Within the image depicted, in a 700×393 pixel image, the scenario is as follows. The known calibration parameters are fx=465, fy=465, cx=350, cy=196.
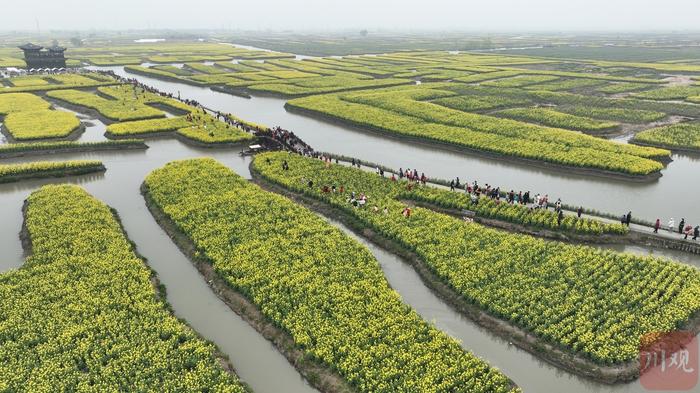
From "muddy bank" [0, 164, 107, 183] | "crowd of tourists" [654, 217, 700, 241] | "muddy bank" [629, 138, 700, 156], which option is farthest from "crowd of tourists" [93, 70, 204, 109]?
"crowd of tourists" [654, 217, 700, 241]

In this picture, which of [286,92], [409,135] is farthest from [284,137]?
[286,92]

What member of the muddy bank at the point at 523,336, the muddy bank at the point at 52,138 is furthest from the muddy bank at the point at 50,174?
the muddy bank at the point at 523,336

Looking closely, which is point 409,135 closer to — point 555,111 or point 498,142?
point 498,142

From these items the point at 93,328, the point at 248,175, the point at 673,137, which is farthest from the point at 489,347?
the point at 673,137

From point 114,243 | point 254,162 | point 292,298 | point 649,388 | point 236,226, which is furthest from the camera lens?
point 254,162

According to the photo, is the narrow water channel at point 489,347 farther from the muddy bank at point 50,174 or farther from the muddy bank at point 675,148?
the muddy bank at point 675,148

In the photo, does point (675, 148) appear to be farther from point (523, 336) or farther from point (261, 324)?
point (261, 324)
